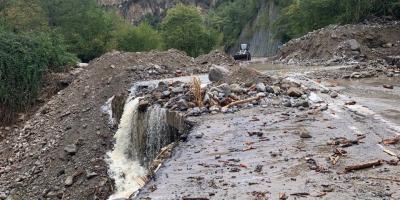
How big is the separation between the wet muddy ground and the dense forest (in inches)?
579

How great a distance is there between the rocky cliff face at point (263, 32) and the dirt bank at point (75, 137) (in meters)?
43.0

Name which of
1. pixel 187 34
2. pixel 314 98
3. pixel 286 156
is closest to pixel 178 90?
pixel 314 98

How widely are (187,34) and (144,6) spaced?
67656 mm

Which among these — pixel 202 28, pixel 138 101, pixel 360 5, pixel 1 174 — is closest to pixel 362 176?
pixel 138 101

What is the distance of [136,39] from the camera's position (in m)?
47.9

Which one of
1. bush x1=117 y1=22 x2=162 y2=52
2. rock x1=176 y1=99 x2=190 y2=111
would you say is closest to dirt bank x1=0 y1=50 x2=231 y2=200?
rock x1=176 y1=99 x2=190 y2=111

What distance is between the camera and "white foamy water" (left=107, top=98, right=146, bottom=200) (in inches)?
531

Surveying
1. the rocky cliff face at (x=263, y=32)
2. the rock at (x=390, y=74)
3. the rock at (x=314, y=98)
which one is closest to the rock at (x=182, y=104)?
the rock at (x=314, y=98)

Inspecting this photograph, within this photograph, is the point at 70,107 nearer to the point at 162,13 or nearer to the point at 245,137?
the point at 245,137

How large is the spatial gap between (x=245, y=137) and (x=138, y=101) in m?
6.09

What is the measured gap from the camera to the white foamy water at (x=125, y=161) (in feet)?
44.3

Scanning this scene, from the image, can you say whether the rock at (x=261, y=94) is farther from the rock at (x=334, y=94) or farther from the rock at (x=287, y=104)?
the rock at (x=334, y=94)

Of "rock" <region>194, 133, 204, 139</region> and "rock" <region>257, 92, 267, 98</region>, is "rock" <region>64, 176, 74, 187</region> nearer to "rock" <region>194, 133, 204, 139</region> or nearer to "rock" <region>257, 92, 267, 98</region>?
"rock" <region>194, 133, 204, 139</region>

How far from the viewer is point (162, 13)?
113 metres
